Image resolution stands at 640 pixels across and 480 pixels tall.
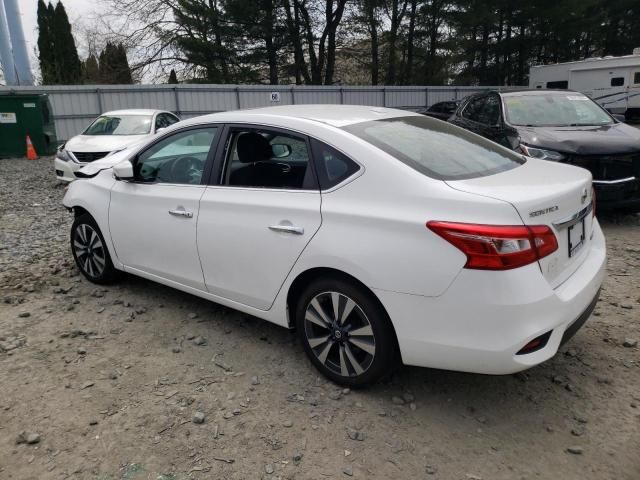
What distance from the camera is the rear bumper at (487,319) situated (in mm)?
2275

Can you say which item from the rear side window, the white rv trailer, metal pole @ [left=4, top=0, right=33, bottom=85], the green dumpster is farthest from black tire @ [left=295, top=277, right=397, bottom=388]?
the white rv trailer

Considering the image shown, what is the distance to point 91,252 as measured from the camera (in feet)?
14.8

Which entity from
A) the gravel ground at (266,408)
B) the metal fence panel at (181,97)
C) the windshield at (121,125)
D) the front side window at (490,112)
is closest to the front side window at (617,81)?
the metal fence panel at (181,97)

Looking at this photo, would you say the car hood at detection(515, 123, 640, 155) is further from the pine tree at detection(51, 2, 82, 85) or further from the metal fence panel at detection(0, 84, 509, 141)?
the pine tree at detection(51, 2, 82, 85)

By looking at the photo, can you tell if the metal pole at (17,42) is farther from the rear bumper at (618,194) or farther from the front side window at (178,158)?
the rear bumper at (618,194)

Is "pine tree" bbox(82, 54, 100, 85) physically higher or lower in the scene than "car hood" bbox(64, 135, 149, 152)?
higher

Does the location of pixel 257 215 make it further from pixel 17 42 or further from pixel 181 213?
pixel 17 42

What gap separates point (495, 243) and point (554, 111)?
17.7ft

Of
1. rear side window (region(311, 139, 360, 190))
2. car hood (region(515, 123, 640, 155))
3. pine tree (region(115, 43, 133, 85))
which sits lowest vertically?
car hood (region(515, 123, 640, 155))

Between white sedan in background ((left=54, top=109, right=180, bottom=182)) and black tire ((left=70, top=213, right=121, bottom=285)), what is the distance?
16.0ft

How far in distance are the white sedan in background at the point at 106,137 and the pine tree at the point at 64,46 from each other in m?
20.8

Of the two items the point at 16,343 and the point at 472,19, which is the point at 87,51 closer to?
the point at 472,19

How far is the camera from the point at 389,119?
10.8ft

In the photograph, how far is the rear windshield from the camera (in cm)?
273
